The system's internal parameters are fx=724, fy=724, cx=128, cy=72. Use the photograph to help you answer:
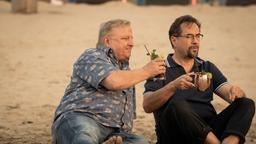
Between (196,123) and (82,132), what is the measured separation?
3.05 ft

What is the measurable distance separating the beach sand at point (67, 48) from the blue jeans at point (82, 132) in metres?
1.67

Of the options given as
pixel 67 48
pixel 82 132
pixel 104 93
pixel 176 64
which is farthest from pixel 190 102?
pixel 67 48

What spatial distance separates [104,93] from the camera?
530cm

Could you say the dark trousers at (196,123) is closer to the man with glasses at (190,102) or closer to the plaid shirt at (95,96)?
the man with glasses at (190,102)

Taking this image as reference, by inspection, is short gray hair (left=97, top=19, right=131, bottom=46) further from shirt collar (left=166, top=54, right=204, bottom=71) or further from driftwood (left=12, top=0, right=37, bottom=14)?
driftwood (left=12, top=0, right=37, bottom=14)

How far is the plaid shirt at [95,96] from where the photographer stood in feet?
17.3

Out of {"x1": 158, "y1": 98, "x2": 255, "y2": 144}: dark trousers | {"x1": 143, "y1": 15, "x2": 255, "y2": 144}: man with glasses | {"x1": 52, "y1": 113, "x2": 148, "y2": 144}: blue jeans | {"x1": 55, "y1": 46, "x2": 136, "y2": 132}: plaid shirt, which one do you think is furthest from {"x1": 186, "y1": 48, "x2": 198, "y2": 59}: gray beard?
{"x1": 52, "y1": 113, "x2": 148, "y2": 144}: blue jeans

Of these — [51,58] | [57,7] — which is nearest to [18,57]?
[51,58]

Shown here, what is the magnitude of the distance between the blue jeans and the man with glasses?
34 centimetres

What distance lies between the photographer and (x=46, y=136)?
7152 millimetres

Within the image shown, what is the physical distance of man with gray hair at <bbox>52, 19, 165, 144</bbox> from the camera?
515 centimetres

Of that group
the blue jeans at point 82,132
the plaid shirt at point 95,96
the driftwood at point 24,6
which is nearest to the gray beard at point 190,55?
the plaid shirt at point 95,96

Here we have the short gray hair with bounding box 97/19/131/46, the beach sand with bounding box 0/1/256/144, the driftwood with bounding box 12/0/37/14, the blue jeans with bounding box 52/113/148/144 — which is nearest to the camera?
the blue jeans with bounding box 52/113/148/144

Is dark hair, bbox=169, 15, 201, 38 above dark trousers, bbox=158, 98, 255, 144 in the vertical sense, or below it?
above
